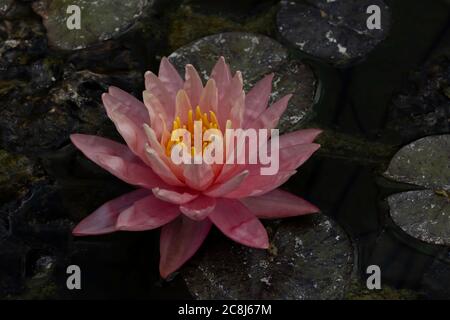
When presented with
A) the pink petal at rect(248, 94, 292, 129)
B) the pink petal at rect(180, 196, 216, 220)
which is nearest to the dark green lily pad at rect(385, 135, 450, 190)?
the pink petal at rect(248, 94, 292, 129)

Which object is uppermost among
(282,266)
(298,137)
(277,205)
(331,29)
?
(331,29)

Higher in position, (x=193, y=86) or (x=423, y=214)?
(x=193, y=86)

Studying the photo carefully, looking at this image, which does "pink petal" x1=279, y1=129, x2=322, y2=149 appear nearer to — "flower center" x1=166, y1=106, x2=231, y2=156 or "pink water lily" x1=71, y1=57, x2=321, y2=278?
"pink water lily" x1=71, y1=57, x2=321, y2=278

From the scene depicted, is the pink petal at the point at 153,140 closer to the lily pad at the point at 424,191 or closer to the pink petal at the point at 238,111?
the pink petal at the point at 238,111

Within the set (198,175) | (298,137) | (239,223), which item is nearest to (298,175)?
(298,137)

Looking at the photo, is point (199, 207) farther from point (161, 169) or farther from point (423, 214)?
point (423, 214)

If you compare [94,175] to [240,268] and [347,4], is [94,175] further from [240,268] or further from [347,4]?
[347,4]
